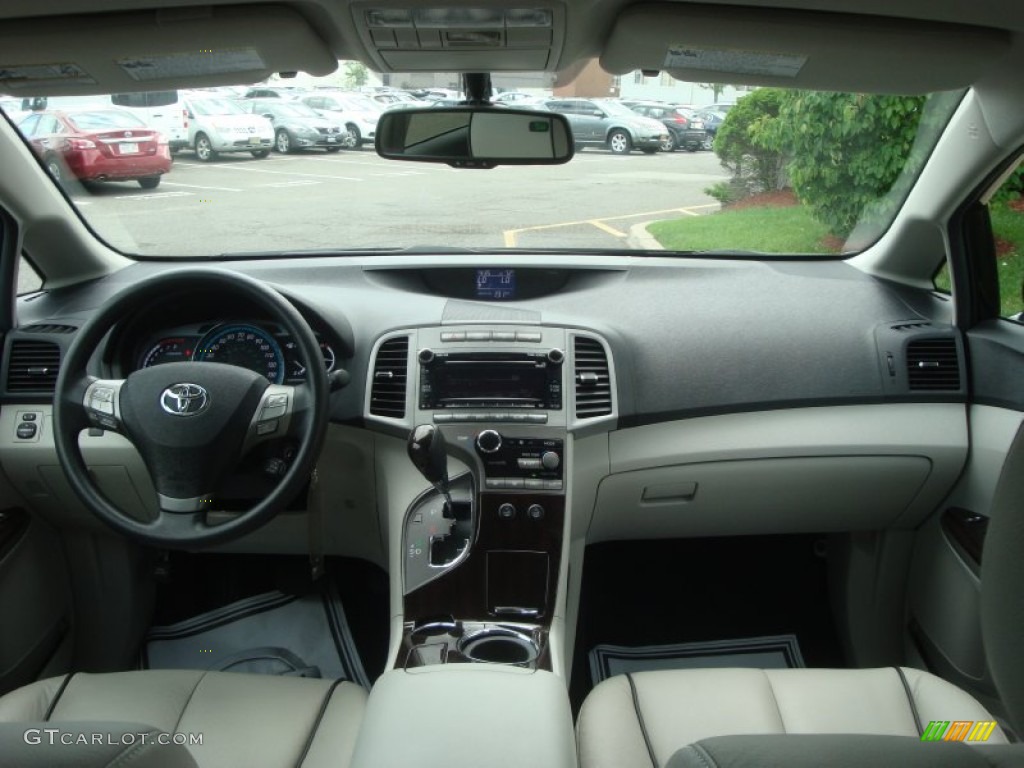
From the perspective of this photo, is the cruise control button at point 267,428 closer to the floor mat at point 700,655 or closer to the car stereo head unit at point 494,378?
the car stereo head unit at point 494,378

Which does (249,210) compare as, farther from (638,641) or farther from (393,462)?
(638,641)

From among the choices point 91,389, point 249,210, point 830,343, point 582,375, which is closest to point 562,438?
point 582,375

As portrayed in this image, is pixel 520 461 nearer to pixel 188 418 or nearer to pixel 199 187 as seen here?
pixel 188 418

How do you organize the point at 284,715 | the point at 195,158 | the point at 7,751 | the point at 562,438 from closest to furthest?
the point at 7,751, the point at 284,715, the point at 562,438, the point at 195,158

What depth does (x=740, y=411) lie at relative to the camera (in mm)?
2986

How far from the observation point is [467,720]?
1983 mm

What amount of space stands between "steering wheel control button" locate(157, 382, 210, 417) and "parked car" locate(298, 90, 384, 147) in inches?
37.7

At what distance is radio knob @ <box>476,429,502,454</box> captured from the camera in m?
2.68

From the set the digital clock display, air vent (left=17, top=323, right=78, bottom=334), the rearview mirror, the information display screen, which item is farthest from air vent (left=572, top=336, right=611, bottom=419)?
air vent (left=17, top=323, right=78, bottom=334)

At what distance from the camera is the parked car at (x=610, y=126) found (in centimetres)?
278

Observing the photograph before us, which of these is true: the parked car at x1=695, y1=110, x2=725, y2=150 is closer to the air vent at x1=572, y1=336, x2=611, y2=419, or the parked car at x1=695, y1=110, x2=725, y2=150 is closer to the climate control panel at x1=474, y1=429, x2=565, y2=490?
the air vent at x1=572, y1=336, x2=611, y2=419

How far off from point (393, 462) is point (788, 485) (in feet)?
4.45

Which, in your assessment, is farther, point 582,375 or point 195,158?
point 195,158

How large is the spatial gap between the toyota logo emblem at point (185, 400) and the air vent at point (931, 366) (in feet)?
7.37
